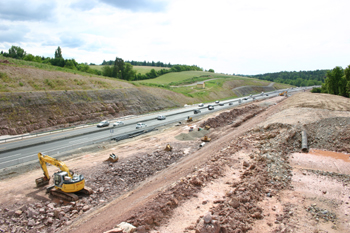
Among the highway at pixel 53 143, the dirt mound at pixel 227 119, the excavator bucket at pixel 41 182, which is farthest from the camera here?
the dirt mound at pixel 227 119

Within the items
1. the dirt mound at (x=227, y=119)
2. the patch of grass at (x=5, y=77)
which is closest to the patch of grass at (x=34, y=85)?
the patch of grass at (x=5, y=77)

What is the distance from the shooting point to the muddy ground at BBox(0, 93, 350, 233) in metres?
9.42

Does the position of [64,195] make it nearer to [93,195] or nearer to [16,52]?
[93,195]

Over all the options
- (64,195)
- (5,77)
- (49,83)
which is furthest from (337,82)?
(5,77)

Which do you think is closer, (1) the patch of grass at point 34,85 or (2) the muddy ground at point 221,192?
(2) the muddy ground at point 221,192

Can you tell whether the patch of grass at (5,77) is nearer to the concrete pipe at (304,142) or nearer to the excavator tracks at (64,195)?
the excavator tracks at (64,195)

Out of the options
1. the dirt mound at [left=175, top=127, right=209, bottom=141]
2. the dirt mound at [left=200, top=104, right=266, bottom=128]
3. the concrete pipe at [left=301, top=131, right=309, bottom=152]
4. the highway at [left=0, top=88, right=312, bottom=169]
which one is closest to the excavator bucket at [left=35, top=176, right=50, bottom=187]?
the highway at [left=0, top=88, right=312, bottom=169]

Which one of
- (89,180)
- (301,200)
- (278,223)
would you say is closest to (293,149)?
(301,200)

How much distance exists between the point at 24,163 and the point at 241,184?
2221 cm

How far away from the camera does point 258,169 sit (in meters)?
13.9

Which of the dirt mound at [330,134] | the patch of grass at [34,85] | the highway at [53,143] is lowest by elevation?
the highway at [53,143]

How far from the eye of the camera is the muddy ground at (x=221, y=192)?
9420 mm

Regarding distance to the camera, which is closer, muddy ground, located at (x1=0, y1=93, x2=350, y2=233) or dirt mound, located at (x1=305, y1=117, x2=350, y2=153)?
muddy ground, located at (x1=0, y1=93, x2=350, y2=233)

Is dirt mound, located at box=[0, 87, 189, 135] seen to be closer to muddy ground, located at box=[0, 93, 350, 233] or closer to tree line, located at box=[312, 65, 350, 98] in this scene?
muddy ground, located at box=[0, 93, 350, 233]
